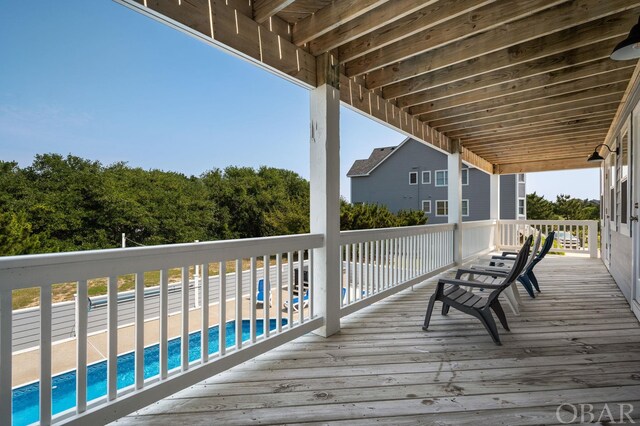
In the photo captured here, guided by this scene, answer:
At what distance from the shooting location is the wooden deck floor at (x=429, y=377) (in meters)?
1.97

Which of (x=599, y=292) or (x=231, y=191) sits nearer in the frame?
(x=599, y=292)

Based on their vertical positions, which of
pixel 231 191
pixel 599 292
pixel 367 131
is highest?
pixel 367 131

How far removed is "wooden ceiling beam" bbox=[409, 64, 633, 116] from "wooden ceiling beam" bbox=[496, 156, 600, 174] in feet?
17.4

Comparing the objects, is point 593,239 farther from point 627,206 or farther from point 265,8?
point 265,8

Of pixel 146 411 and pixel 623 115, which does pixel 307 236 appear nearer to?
pixel 146 411

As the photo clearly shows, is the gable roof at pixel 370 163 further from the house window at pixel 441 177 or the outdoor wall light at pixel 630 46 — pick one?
the outdoor wall light at pixel 630 46

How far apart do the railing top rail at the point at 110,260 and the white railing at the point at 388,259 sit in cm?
144

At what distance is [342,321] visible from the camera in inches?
143

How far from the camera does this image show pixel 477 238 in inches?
328

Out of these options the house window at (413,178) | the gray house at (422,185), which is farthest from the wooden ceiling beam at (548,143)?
the house window at (413,178)

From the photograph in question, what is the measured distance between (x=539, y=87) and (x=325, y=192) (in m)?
2.85

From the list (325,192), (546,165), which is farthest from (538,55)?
(546,165)

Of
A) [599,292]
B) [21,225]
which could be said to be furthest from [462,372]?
[21,225]

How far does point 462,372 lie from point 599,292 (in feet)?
12.4
